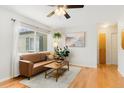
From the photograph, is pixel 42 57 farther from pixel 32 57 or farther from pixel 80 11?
pixel 80 11

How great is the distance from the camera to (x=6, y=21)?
3398 millimetres

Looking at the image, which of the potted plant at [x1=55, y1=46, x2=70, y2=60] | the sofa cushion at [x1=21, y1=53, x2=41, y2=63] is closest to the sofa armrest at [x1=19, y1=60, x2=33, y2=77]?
the sofa cushion at [x1=21, y1=53, x2=41, y2=63]

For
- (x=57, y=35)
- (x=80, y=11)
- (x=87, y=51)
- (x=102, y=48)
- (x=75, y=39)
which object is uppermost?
(x=80, y=11)

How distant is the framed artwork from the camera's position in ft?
18.7

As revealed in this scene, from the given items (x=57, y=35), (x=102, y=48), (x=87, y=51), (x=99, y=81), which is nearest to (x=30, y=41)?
(x=57, y=35)

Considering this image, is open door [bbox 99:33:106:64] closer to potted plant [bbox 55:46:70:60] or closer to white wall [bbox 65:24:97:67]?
white wall [bbox 65:24:97:67]

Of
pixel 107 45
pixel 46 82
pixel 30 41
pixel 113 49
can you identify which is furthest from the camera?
pixel 107 45

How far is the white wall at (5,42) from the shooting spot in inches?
128

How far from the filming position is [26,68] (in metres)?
3.49

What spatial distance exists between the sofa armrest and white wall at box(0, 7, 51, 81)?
376 millimetres

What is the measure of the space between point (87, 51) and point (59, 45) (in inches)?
69.4
